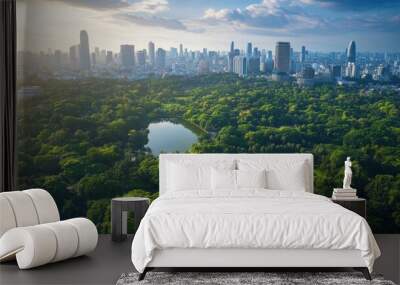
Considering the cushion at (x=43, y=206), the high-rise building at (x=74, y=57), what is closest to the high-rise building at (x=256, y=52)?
the high-rise building at (x=74, y=57)

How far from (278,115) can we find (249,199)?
2501mm

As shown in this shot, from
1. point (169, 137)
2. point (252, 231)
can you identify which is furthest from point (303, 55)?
point (252, 231)

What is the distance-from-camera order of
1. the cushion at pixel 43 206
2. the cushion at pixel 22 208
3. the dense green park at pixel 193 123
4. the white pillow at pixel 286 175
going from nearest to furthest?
the cushion at pixel 22 208 < the cushion at pixel 43 206 < the white pillow at pixel 286 175 < the dense green park at pixel 193 123

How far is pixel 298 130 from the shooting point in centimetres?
885

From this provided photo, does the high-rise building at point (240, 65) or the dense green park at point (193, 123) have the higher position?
the high-rise building at point (240, 65)

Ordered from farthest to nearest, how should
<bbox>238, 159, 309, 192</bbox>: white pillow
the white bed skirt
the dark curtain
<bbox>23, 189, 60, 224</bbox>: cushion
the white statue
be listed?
the white statue
the dark curtain
<bbox>238, 159, 309, 192</bbox>: white pillow
<bbox>23, 189, 60, 224</bbox>: cushion
the white bed skirt

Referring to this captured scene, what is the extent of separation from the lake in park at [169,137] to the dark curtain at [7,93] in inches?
66.3

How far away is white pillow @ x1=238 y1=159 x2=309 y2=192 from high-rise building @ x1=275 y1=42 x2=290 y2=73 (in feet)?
4.77

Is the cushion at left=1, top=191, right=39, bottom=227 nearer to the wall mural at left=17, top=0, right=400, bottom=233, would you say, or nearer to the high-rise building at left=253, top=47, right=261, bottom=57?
the wall mural at left=17, top=0, right=400, bottom=233

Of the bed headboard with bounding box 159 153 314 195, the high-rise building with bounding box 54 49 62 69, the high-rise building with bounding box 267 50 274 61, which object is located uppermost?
the high-rise building with bounding box 267 50 274 61

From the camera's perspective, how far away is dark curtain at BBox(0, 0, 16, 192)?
796 centimetres

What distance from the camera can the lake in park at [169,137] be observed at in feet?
29.0

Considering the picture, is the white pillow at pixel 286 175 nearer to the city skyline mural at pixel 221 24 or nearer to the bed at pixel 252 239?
the city skyline mural at pixel 221 24

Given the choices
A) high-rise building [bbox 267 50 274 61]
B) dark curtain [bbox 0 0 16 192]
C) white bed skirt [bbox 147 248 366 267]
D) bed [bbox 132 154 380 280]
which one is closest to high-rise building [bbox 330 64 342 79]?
high-rise building [bbox 267 50 274 61]
